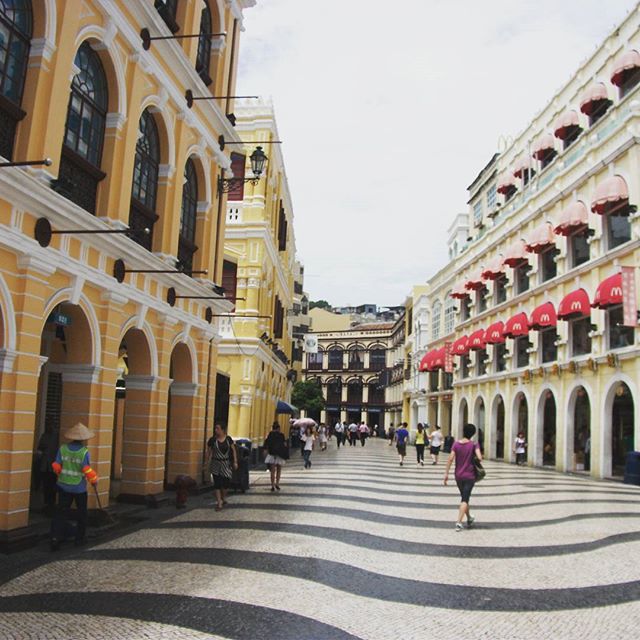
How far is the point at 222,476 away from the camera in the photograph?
487 inches

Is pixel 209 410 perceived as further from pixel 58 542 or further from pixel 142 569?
pixel 142 569

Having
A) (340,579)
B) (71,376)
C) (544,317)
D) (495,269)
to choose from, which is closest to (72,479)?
(71,376)

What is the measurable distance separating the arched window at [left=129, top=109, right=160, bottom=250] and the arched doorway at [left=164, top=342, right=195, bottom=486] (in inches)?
121

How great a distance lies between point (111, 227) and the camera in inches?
417

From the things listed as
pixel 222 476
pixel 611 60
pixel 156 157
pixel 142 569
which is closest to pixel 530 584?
pixel 142 569

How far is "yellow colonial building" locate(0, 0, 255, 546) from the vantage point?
843 cm

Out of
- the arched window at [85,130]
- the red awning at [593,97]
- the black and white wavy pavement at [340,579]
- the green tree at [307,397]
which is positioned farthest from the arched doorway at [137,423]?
the green tree at [307,397]

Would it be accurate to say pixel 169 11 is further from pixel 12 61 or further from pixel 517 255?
pixel 517 255

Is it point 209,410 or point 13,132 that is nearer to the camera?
point 13,132

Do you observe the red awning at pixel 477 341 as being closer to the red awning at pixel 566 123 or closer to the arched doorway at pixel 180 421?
the red awning at pixel 566 123

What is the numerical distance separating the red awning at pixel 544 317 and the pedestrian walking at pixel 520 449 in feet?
A: 16.9

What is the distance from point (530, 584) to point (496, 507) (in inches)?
253

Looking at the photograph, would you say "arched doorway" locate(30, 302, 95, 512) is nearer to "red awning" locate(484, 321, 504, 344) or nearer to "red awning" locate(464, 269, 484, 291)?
"red awning" locate(484, 321, 504, 344)

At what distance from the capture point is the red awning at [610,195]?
20.7 m
